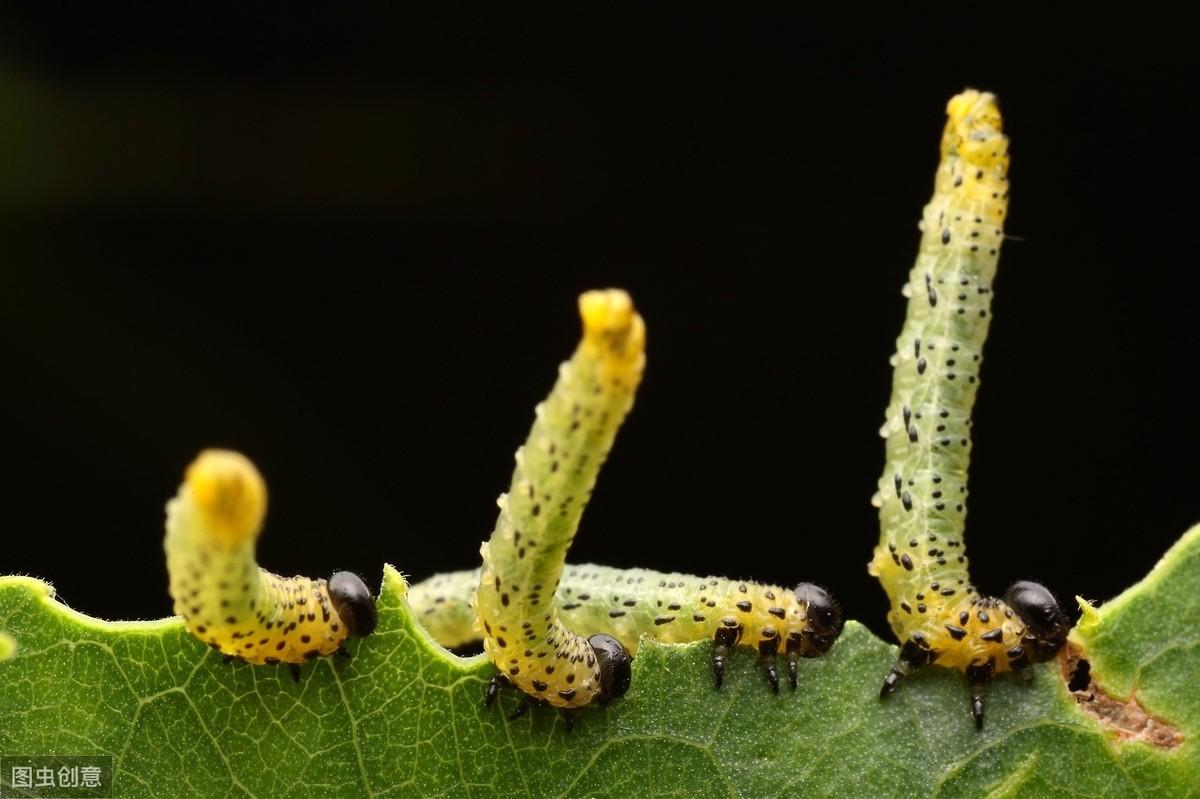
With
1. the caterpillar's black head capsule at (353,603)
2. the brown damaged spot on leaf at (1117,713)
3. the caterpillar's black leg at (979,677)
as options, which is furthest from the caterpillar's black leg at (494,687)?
the brown damaged spot on leaf at (1117,713)

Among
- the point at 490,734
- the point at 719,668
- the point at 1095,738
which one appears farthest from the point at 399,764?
the point at 1095,738

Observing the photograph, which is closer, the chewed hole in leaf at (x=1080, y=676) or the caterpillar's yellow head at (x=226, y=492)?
the caterpillar's yellow head at (x=226, y=492)

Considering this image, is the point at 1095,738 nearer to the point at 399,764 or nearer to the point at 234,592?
the point at 399,764

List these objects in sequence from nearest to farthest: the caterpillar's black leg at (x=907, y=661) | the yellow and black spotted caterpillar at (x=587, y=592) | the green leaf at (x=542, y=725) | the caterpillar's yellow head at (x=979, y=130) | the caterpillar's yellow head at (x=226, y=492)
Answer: the caterpillar's yellow head at (x=226, y=492)
the yellow and black spotted caterpillar at (x=587, y=592)
the green leaf at (x=542, y=725)
the caterpillar's black leg at (x=907, y=661)
the caterpillar's yellow head at (x=979, y=130)

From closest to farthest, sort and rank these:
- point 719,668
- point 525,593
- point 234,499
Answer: point 234,499
point 525,593
point 719,668

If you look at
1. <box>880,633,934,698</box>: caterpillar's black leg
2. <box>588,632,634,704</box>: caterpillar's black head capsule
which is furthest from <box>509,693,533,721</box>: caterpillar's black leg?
<box>880,633,934,698</box>: caterpillar's black leg

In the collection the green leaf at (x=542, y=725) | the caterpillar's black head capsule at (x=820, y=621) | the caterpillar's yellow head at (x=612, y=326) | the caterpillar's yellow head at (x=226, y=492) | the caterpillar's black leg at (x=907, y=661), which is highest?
the caterpillar's yellow head at (x=612, y=326)

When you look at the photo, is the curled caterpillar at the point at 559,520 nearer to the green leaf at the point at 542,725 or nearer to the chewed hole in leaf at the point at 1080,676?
the green leaf at the point at 542,725
